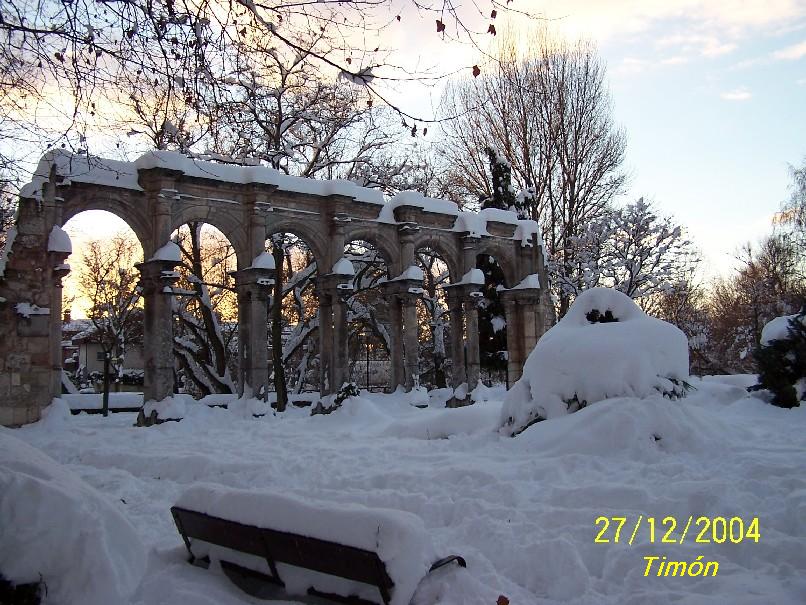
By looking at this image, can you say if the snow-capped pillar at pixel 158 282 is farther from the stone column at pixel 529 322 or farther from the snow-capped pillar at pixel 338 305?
the stone column at pixel 529 322

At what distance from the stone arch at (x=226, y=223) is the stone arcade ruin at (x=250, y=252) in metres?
0.03

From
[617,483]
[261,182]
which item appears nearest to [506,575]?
[617,483]

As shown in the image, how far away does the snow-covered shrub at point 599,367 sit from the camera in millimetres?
8805

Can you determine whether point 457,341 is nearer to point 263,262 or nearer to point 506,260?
point 506,260

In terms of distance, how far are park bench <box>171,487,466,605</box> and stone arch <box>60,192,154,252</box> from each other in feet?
35.8

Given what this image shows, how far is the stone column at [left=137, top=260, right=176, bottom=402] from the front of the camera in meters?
14.3

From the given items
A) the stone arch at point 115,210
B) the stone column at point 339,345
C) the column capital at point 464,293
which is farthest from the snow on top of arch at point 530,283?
the stone arch at point 115,210

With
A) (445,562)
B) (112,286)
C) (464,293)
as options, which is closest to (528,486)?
(445,562)

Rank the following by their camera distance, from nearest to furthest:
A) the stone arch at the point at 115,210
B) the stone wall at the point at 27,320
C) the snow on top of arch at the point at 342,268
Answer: the stone wall at the point at 27,320
the stone arch at the point at 115,210
the snow on top of arch at the point at 342,268

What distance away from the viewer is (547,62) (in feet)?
94.0

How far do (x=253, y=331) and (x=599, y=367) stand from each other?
9120 mm

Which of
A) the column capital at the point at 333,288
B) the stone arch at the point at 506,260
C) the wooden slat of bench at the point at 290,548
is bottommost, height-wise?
the wooden slat of bench at the point at 290,548

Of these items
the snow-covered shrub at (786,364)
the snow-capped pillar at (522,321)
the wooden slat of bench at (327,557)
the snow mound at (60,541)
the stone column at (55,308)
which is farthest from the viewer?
the snow-capped pillar at (522,321)

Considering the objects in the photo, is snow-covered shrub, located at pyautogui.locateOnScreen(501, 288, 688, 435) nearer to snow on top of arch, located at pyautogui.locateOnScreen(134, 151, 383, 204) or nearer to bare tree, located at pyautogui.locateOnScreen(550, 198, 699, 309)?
snow on top of arch, located at pyautogui.locateOnScreen(134, 151, 383, 204)
